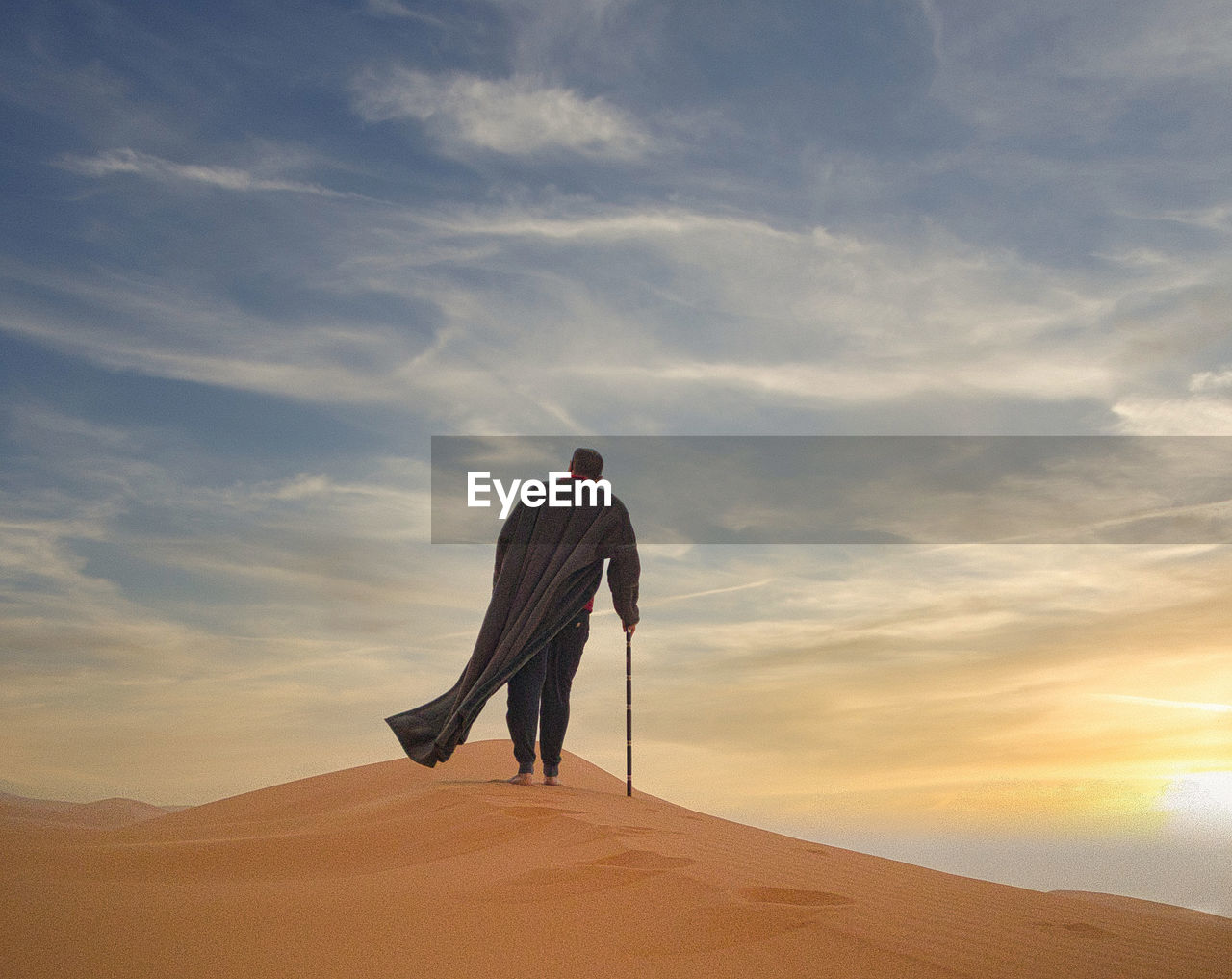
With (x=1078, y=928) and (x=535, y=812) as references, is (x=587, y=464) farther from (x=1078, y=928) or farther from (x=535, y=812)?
(x=1078, y=928)

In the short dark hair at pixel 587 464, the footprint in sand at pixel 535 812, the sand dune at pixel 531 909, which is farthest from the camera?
the short dark hair at pixel 587 464

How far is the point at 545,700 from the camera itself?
24.6ft

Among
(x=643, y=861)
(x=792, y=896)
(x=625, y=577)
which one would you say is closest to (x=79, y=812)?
(x=625, y=577)

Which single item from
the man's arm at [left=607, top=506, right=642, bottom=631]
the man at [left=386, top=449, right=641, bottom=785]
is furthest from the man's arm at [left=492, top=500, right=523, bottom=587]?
the man's arm at [left=607, top=506, right=642, bottom=631]

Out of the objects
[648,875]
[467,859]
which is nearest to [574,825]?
[467,859]

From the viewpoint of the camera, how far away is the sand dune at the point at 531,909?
3406 mm

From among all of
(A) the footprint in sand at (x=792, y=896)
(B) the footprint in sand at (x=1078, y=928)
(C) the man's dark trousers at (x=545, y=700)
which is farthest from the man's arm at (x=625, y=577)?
(B) the footprint in sand at (x=1078, y=928)

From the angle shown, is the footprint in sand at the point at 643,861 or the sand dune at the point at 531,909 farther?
the footprint in sand at the point at 643,861

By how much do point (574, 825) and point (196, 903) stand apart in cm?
190

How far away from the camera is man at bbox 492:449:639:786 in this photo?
744 centimetres

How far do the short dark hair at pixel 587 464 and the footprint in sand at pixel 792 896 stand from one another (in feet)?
13.5

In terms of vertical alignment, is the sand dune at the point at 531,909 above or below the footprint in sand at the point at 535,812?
below

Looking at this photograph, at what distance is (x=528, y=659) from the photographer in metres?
7.49

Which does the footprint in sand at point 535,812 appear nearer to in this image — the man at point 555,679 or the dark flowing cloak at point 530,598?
the man at point 555,679
